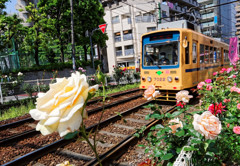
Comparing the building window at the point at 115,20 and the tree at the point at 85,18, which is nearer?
the tree at the point at 85,18

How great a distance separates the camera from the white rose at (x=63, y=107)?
72 centimetres

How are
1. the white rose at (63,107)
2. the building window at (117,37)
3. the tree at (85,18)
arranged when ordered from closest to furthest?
the white rose at (63,107) → the tree at (85,18) → the building window at (117,37)

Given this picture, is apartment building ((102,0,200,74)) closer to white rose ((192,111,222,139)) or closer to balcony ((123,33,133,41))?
balcony ((123,33,133,41))

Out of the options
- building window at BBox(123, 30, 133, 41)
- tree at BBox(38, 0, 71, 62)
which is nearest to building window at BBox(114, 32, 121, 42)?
building window at BBox(123, 30, 133, 41)

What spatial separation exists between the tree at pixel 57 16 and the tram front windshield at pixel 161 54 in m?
15.3

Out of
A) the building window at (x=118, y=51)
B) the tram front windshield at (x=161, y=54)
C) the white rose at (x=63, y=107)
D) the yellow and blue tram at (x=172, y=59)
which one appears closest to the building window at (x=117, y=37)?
the building window at (x=118, y=51)

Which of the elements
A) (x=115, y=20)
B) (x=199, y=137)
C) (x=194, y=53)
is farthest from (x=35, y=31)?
(x=115, y=20)

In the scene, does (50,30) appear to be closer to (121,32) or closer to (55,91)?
(121,32)

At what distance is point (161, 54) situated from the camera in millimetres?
7344

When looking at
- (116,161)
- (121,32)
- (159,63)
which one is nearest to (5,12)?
(159,63)

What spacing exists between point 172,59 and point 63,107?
270 inches

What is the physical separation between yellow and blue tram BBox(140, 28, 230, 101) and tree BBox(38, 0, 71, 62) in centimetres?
1545

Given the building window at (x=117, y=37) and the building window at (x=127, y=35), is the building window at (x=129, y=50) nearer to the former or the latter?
the building window at (x=127, y=35)

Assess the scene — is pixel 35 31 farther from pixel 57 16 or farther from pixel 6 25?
pixel 57 16
